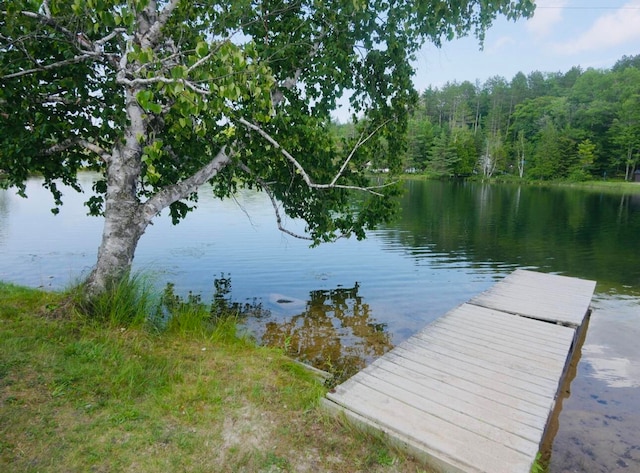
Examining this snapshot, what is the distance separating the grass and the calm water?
7.98ft

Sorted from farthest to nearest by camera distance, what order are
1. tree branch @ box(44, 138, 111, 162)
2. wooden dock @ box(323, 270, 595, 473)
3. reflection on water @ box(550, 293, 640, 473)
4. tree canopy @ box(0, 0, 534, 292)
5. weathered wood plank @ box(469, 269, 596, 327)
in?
weathered wood plank @ box(469, 269, 596, 327), tree branch @ box(44, 138, 111, 162), tree canopy @ box(0, 0, 534, 292), reflection on water @ box(550, 293, 640, 473), wooden dock @ box(323, 270, 595, 473)

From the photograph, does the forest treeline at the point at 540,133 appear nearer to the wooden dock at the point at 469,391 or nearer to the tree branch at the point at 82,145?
the wooden dock at the point at 469,391

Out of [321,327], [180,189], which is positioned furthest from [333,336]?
[180,189]

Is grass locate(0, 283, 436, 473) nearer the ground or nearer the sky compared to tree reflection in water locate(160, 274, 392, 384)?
nearer the sky

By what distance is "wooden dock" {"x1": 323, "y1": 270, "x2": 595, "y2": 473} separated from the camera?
3.69 meters

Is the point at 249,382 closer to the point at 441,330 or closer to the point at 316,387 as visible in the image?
the point at 316,387

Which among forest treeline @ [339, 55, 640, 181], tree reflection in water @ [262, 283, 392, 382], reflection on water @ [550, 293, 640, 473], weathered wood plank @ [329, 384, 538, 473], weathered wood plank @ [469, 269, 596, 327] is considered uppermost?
forest treeline @ [339, 55, 640, 181]

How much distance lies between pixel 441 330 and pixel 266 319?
4.35 meters

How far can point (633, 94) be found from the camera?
75.2m

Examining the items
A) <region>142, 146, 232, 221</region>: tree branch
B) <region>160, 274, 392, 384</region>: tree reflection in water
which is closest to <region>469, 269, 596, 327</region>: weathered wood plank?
<region>160, 274, 392, 384</region>: tree reflection in water

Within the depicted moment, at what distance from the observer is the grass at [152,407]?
342 centimetres

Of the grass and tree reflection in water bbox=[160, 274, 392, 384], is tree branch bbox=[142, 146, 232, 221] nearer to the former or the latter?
the grass

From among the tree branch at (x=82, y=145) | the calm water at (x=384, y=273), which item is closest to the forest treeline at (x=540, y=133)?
the calm water at (x=384, y=273)

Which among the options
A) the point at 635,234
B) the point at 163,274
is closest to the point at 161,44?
the point at 163,274
